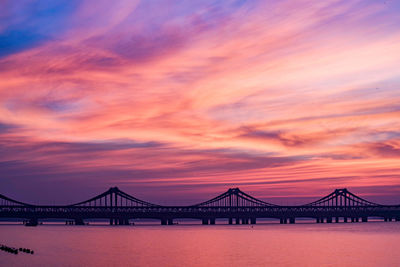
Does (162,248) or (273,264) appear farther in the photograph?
(162,248)

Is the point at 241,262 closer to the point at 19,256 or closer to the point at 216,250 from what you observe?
the point at 216,250

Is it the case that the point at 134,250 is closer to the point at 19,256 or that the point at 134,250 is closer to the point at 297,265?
the point at 19,256

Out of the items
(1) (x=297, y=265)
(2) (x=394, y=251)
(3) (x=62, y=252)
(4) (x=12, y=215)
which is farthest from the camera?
(4) (x=12, y=215)

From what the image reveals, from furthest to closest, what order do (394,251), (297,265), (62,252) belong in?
(394,251) → (62,252) → (297,265)

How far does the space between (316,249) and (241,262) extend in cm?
2443

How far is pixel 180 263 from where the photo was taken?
245ft

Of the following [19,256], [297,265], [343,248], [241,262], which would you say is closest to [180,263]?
[241,262]

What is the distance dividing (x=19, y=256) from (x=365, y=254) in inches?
1782

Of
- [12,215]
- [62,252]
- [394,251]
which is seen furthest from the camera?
[12,215]

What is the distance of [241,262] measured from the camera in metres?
76.1

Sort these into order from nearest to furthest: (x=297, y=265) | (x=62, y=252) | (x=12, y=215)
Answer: (x=297, y=265)
(x=62, y=252)
(x=12, y=215)

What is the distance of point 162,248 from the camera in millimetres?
99750

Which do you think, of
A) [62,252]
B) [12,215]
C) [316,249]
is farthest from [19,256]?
[12,215]

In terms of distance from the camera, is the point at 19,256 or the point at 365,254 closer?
the point at 19,256
